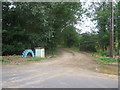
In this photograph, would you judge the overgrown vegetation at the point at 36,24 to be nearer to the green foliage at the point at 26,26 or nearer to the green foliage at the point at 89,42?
the green foliage at the point at 26,26

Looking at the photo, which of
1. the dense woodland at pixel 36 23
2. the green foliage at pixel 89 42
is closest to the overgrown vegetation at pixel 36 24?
the dense woodland at pixel 36 23

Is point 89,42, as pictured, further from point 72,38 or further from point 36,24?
point 36,24

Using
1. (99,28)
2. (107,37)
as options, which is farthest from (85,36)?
(107,37)

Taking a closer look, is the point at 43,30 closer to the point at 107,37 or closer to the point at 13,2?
the point at 13,2

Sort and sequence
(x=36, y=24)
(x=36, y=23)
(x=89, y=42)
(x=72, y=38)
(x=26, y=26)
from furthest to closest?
(x=72, y=38), (x=89, y=42), (x=26, y=26), (x=36, y=24), (x=36, y=23)

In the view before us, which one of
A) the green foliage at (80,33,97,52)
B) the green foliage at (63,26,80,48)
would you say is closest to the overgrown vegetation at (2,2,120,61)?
the green foliage at (80,33,97,52)

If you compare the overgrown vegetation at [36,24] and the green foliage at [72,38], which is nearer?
the overgrown vegetation at [36,24]

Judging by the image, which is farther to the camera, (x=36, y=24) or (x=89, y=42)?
(x=89, y=42)

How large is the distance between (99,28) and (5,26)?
9.75 meters

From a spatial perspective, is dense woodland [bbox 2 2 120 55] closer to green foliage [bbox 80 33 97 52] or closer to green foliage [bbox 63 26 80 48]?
green foliage [bbox 80 33 97 52]

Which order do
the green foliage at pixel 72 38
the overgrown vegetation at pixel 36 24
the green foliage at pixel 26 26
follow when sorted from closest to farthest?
the overgrown vegetation at pixel 36 24 < the green foliage at pixel 26 26 < the green foliage at pixel 72 38

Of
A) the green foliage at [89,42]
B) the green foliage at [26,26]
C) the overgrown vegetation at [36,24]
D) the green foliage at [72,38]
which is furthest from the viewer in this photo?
the green foliage at [72,38]

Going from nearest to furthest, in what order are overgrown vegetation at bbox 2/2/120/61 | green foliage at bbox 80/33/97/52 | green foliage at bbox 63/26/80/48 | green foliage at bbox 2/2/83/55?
overgrown vegetation at bbox 2/2/120/61 < green foliage at bbox 2/2/83/55 < green foliage at bbox 80/33/97/52 < green foliage at bbox 63/26/80/48

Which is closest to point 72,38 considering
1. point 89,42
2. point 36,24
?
point 89,42
